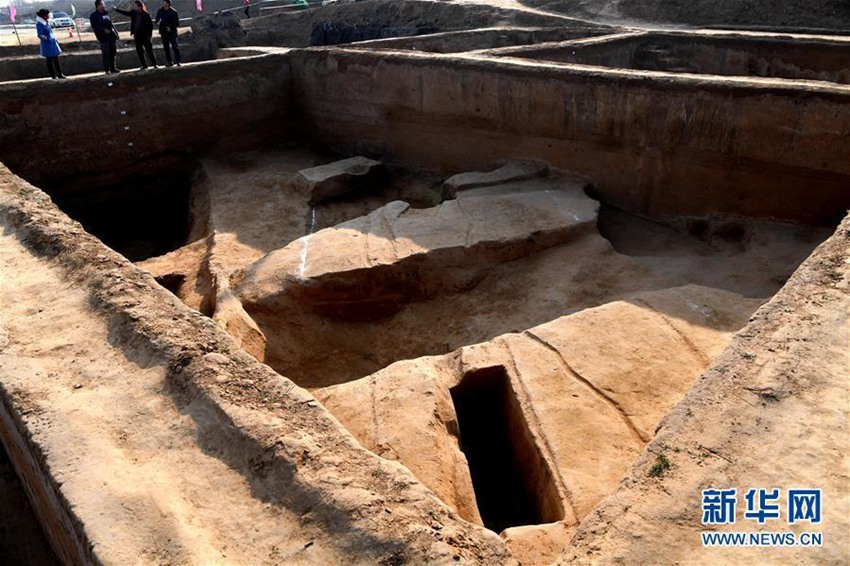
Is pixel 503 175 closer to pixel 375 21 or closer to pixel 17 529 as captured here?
pixel 17 529

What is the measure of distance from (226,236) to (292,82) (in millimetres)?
3462

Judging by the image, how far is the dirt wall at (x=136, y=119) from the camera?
25.6 ft

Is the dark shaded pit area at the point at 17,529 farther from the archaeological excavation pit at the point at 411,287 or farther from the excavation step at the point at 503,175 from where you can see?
the excavation step at the point at 503,175

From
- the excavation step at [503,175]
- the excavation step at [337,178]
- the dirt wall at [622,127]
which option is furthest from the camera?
the excavation step at [337,178]

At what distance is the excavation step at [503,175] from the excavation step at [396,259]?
85cm

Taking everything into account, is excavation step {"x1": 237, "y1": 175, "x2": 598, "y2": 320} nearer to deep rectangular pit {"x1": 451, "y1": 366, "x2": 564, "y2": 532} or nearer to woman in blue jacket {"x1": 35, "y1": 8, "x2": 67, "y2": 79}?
deep rectangular pit {"x1": 451, "y1": 366, "x2": 564, "y2": 532}

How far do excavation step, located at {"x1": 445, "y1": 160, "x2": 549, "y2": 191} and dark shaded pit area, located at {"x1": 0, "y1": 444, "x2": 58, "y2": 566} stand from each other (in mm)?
4971

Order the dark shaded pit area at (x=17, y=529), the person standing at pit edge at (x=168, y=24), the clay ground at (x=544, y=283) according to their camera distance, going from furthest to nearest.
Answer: the person standing at pit edge at (x=168, y=24) < the clay ground at (x=544, y=283) < the dark shaded pit area at (x=17, y=529)

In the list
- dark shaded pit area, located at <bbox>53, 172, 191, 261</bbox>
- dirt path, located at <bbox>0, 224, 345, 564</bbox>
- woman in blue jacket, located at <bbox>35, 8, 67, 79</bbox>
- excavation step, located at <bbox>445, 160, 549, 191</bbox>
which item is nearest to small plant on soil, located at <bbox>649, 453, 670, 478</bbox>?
dirt path, located at <bbox>0, 224, 345, 564</bbox>

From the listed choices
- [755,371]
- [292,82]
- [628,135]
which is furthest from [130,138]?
[755,371]

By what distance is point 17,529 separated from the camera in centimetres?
368

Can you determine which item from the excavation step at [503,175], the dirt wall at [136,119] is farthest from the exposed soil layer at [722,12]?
the dirt wall at [136,119]

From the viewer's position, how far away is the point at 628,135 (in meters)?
6.63

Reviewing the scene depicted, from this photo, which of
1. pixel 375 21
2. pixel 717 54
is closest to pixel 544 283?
pixel 717 54
